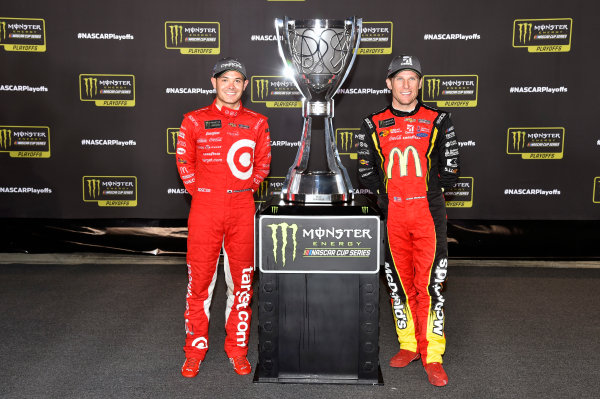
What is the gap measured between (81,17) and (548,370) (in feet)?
12.4

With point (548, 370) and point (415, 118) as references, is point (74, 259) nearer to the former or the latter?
point (415, 118)

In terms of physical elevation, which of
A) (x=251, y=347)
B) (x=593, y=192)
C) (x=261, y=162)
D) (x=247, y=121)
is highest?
(x=247, y=121)

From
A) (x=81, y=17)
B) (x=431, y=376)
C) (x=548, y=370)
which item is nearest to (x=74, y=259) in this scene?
(x=81, y=17)

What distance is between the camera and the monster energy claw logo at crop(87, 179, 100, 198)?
388 centimetres

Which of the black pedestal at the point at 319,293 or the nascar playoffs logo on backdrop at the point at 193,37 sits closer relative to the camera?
the black pedestal at the point at 319,293

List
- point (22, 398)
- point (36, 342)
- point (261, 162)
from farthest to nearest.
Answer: point (36, 342) → point (261, 162) → point (22, 398)

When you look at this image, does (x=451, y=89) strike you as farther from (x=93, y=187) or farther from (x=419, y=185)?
(x=93, y=187)

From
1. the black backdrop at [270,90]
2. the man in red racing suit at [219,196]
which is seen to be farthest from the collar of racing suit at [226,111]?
the black backdrop at [270,90]

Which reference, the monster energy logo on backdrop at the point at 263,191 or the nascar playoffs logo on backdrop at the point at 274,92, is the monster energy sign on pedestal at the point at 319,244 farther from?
the nascar playoffs logo on backdrop at the point at 274,92

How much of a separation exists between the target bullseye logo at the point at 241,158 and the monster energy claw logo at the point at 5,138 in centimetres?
260

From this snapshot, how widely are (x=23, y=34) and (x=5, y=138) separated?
80 cm

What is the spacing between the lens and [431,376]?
6.73 ft

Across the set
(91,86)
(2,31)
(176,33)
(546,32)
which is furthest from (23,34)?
(546,32)

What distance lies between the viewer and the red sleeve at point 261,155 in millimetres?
2223
